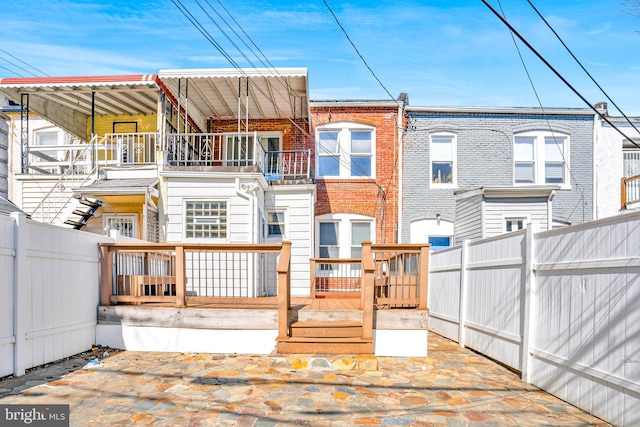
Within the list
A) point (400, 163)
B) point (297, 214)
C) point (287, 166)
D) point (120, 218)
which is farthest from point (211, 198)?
point (400, 163)

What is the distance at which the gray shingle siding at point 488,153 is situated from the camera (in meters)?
13.4

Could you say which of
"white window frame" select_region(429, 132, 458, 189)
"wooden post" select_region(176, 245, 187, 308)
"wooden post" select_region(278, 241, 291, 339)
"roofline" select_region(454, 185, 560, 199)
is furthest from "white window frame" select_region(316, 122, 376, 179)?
"wooden post" select_region(278, 241, 291, 339)

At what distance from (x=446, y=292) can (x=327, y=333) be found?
343 centimetres

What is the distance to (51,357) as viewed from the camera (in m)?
5.76

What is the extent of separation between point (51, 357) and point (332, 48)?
790 centimetres

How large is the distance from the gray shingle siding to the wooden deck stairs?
24.2ft

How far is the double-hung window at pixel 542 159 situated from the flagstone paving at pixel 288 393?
29.3ft

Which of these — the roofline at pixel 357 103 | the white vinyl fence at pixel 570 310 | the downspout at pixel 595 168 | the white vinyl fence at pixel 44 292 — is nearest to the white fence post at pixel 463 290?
the white vinyl fence at pixel 570 310

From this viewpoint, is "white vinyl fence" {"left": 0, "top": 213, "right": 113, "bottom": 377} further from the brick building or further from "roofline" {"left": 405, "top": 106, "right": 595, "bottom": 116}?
"roofline" {"left": 405, "top": 106, "right": 595, "bottom": 116}

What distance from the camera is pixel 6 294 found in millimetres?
4977

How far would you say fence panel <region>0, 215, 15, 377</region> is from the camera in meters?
4.93

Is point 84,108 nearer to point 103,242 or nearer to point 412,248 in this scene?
point 103,242

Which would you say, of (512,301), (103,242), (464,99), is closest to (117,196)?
(103,242)

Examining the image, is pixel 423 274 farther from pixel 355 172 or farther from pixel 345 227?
pixel 355 172
